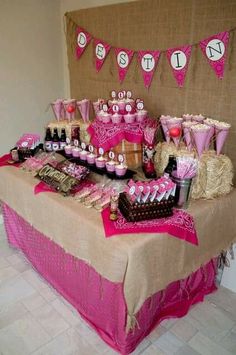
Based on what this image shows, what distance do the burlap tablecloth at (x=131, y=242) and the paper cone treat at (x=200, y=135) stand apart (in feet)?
0.94

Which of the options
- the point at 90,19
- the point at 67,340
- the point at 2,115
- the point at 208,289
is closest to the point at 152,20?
the point at 90,19

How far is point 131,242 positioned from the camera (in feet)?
3.99

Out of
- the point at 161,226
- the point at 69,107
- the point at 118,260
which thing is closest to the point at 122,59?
the point at 69,107

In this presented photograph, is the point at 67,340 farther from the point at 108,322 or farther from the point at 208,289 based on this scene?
the point at 208,289

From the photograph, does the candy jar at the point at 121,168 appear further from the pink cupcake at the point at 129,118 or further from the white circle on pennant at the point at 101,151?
the pink cupcake at the point at 129,118

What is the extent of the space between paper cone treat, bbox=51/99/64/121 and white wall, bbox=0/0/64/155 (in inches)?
23.1

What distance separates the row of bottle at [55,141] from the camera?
202 cm

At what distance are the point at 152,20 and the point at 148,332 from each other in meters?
1.88

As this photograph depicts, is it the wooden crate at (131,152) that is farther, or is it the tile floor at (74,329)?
the wooden crate at (131,152)

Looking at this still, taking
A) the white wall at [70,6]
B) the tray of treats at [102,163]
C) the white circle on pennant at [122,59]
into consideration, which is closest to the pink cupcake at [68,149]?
the tray of treats at [102,163]

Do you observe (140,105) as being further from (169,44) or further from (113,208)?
(113,208)

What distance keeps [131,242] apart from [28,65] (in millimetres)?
2016

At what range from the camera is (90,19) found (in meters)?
2.29

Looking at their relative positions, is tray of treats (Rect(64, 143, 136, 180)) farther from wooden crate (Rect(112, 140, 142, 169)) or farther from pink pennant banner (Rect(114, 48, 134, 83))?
pink pennant banner (Rect(114, 48, 134, 83))
